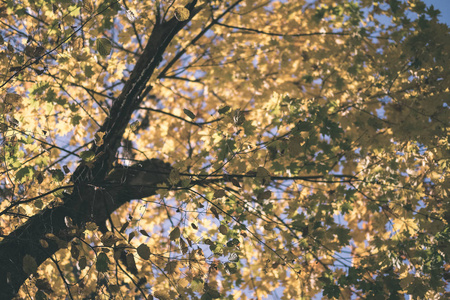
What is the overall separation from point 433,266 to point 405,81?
6.84 feet

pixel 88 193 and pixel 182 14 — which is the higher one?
pixel 182 14

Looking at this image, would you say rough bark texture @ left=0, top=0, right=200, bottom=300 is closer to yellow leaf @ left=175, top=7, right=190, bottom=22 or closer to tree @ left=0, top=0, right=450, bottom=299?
tree @ left=0, top=0, right=450, bottom=299

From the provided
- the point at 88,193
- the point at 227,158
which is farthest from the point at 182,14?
the point at 88,193

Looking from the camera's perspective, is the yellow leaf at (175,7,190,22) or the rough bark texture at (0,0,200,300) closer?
the yellow leaf at (175,7,190,22)

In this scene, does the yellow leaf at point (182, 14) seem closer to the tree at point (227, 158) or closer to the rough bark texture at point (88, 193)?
the tree at point (227, 158)

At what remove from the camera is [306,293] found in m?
4.47

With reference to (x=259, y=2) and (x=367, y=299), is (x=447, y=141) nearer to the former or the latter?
(x=367, y=299)

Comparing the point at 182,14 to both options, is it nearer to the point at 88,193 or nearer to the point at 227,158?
the point at 227,158

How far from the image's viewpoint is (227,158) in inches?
107

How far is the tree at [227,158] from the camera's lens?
2438 mm

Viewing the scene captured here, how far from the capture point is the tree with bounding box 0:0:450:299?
96.0 inches

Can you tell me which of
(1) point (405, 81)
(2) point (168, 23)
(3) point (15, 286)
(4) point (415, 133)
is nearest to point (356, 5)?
(1) point (405, 81)

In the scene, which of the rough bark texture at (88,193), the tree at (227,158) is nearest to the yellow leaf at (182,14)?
the tree at (227,158)

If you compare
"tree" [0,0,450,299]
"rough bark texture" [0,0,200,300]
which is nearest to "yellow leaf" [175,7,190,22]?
"tree" [0,0,450,299]
